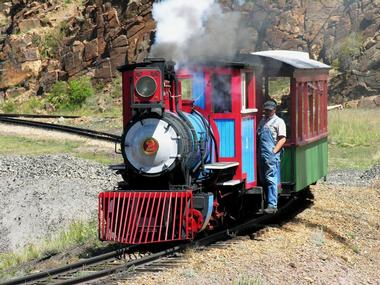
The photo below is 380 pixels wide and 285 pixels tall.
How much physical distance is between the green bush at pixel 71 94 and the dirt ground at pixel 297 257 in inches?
1125

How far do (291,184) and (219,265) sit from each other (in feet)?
11.8

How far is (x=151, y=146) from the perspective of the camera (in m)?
9.93

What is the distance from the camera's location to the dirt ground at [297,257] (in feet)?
28.4

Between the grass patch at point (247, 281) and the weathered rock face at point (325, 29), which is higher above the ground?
the weathered rock face at point (325, 29)

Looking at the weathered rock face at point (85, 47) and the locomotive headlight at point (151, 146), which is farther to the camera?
the weathered rock face at point (85, 47)

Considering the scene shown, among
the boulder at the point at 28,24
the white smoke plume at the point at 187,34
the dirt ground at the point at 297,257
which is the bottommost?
the dirt ground at the point at 297,257

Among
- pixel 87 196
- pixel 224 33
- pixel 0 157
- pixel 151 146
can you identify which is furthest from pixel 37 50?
pixel 151 146

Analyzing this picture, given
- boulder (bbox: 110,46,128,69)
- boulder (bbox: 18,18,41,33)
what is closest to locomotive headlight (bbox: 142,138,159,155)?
boulder (bbox: 110,46,128,69)

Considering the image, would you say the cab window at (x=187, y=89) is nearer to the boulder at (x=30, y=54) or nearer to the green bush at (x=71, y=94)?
the green bush at (x=71, y=94)

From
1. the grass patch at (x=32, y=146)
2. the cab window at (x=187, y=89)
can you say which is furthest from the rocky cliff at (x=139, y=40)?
the cab window at (x=187, y=89)

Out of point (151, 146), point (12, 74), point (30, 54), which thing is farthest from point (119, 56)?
point (151, 146)

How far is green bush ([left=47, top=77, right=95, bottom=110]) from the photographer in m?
40.8

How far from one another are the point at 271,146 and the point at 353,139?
55.8 ft

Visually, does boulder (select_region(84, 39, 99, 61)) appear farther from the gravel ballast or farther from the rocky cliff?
the gravel ballast
